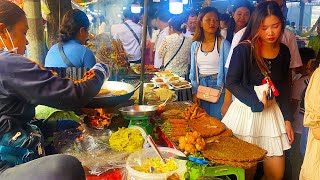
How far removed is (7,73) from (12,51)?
0.23m

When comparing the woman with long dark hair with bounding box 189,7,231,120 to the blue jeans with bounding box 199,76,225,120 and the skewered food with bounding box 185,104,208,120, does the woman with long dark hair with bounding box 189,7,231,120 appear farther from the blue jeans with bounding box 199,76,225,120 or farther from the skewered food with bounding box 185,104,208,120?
the skewered food with bounding box 185,104,208,120

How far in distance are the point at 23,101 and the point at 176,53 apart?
423 centimetres

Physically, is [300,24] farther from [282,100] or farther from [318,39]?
[282,100]

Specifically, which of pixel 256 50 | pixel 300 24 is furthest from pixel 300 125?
pixel 300 24

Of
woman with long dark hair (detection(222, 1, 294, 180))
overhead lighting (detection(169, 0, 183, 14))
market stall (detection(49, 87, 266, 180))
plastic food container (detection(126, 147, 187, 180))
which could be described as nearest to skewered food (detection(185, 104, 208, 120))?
market stall (detection(49, 87, 266, 180))

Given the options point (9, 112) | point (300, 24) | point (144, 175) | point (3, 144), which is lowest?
point (144, 175)

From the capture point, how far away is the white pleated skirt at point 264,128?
9.85ft

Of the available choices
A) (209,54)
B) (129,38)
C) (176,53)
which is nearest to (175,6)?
(129,38)

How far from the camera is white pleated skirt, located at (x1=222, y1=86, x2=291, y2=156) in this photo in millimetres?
3001

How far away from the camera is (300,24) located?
13.9m

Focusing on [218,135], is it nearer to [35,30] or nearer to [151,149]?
[151,149]

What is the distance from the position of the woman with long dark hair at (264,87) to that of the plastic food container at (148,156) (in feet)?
3.43

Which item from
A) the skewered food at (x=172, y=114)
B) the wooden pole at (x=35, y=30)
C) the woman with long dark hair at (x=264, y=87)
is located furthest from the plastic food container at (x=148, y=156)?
the wooden pole at (x=35, y=30)

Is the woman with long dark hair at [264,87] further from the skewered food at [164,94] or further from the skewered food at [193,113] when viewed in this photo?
the skewered food at [164,94]
